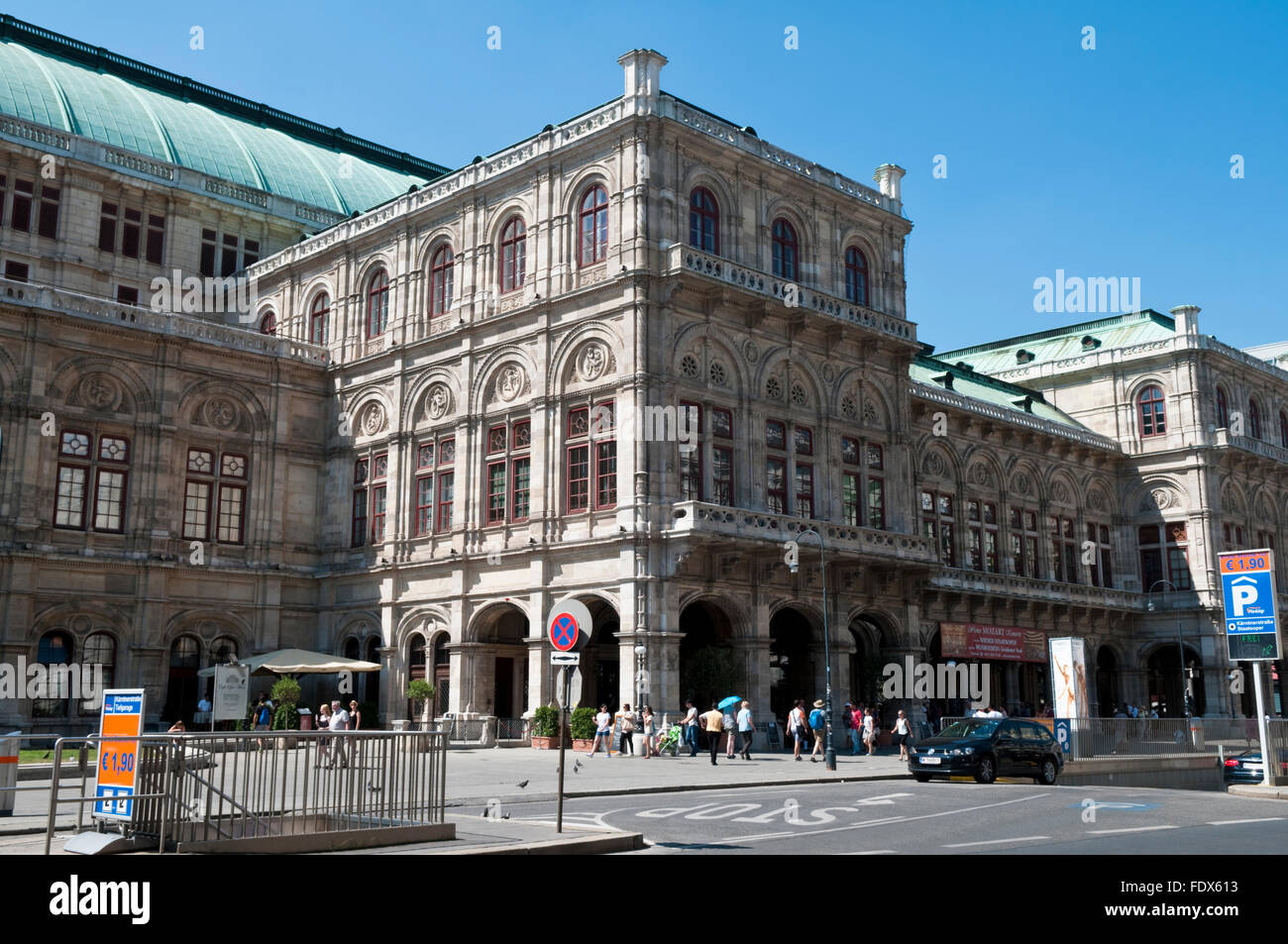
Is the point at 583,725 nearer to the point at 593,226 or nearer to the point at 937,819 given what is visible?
the point at 593,226

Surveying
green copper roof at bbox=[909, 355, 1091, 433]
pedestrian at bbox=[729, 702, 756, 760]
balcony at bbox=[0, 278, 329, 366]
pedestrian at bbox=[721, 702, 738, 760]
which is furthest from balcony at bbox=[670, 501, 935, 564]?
balcony at bbox=[0, 278, 329, 366]

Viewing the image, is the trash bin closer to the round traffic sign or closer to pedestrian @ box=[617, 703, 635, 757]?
the round traffic sign

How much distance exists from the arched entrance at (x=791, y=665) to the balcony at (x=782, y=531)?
134 inches

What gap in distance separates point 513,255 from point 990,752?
24825mm

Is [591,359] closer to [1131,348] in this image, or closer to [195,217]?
[195,217]

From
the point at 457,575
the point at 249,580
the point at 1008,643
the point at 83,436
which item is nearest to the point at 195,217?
the point at 83,436

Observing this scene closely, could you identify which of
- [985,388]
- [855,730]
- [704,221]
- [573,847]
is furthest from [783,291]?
[573,847]

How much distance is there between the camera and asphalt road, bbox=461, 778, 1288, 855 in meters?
13.8

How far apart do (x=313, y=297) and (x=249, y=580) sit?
1286cm

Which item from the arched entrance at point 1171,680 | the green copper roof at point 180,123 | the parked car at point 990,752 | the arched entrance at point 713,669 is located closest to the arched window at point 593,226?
the arched entrance at point 713,669

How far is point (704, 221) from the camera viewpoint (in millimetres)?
40469

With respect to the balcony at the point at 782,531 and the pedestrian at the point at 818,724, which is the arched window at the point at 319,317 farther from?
the pedestrian at the point at 818,724

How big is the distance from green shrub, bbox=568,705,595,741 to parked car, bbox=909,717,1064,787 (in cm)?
1169
